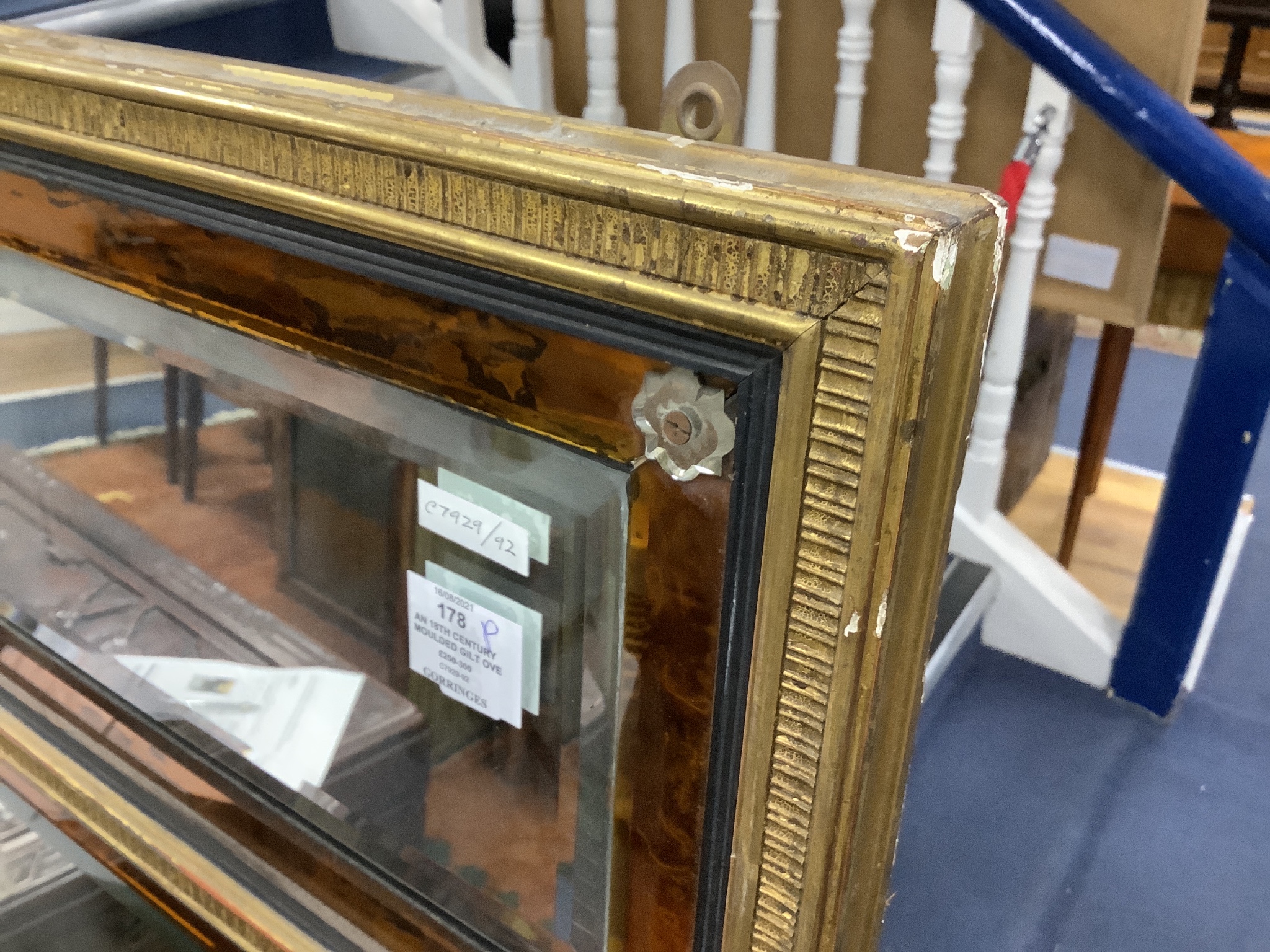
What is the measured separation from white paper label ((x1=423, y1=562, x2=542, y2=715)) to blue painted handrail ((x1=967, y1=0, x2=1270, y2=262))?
0.81 m

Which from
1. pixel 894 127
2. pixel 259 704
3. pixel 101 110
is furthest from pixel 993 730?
pixel 101 110

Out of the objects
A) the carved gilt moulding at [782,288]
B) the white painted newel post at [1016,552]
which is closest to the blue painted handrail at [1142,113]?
the white painted newel post at [1016,552]

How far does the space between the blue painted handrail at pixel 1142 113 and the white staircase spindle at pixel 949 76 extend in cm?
8

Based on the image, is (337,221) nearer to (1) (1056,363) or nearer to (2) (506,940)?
(2) (506,940)

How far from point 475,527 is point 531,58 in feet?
3.42

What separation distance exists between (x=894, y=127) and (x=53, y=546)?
1.05m

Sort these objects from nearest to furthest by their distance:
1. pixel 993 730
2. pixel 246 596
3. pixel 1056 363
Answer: pixel 246 596 < pixel 993 730 < pixel 1056 363

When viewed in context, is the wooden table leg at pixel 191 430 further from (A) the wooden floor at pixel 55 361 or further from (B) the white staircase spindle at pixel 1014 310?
(B) the white staircase spindle at pixel 1014 310

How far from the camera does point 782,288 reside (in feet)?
1.13

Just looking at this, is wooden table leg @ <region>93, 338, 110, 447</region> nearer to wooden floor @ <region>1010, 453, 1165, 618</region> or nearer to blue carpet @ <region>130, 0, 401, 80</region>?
blue carpet @ <region>130, 0, 401, 80</region>

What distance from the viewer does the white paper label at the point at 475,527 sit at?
50 centimetres

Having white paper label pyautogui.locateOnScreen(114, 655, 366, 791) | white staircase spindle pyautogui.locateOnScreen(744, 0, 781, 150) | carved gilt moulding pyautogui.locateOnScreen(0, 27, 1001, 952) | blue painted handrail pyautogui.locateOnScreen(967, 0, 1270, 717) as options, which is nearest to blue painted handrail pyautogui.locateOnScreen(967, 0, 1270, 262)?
blue painted handrail pyautogui.locateOnScreen(967, 0, 1270, 717)

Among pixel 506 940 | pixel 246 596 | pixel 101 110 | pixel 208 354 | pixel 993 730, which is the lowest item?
pixel 993 730

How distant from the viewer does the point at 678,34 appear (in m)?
1.28
